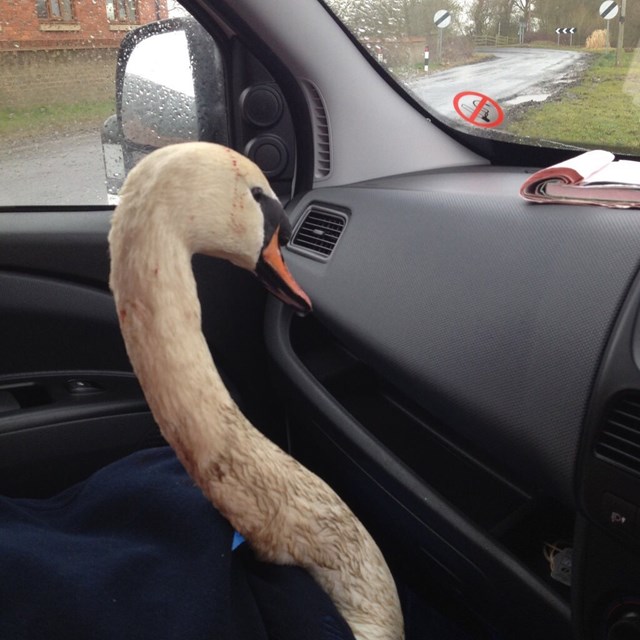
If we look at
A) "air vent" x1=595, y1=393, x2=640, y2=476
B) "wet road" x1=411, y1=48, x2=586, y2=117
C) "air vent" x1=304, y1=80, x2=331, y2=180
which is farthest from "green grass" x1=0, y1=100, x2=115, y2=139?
"air vent" x1=595, y1=393, x2=640, y2=476

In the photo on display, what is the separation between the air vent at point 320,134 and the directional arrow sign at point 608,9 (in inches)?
30.1

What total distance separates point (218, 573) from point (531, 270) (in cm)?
75

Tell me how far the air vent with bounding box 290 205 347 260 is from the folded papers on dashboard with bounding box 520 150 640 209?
1.83 feet

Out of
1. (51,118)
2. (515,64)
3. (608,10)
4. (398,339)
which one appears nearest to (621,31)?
(608,10)

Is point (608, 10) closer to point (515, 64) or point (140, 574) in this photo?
point (515, 64)

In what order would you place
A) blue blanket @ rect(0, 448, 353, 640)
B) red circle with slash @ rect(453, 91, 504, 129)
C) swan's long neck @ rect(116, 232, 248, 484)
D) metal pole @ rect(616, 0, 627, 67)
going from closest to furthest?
blue blanket @ rect(0, 448, 353, 640) → swan's long neck @ rect(116, 232, 248, 484) → metal pole @ rect(616, 0, 627, 67) → red circle with slash @ rect(453, 91, 504, 129)

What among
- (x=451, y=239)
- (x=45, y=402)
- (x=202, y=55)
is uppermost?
(x=202, y=55)

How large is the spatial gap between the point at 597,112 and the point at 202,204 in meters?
1.23

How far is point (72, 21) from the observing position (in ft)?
6.13

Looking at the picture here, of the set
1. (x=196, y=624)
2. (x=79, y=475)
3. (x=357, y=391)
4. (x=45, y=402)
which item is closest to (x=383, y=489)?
(x=357, y=391)

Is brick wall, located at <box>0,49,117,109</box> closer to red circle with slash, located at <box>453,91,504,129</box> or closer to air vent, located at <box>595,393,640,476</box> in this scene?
red circle with slash, located at <box>453,91,504,129</box>

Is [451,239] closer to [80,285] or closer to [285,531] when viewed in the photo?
[285,531]

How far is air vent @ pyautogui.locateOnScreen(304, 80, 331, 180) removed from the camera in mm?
1971

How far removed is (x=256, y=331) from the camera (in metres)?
2.16
